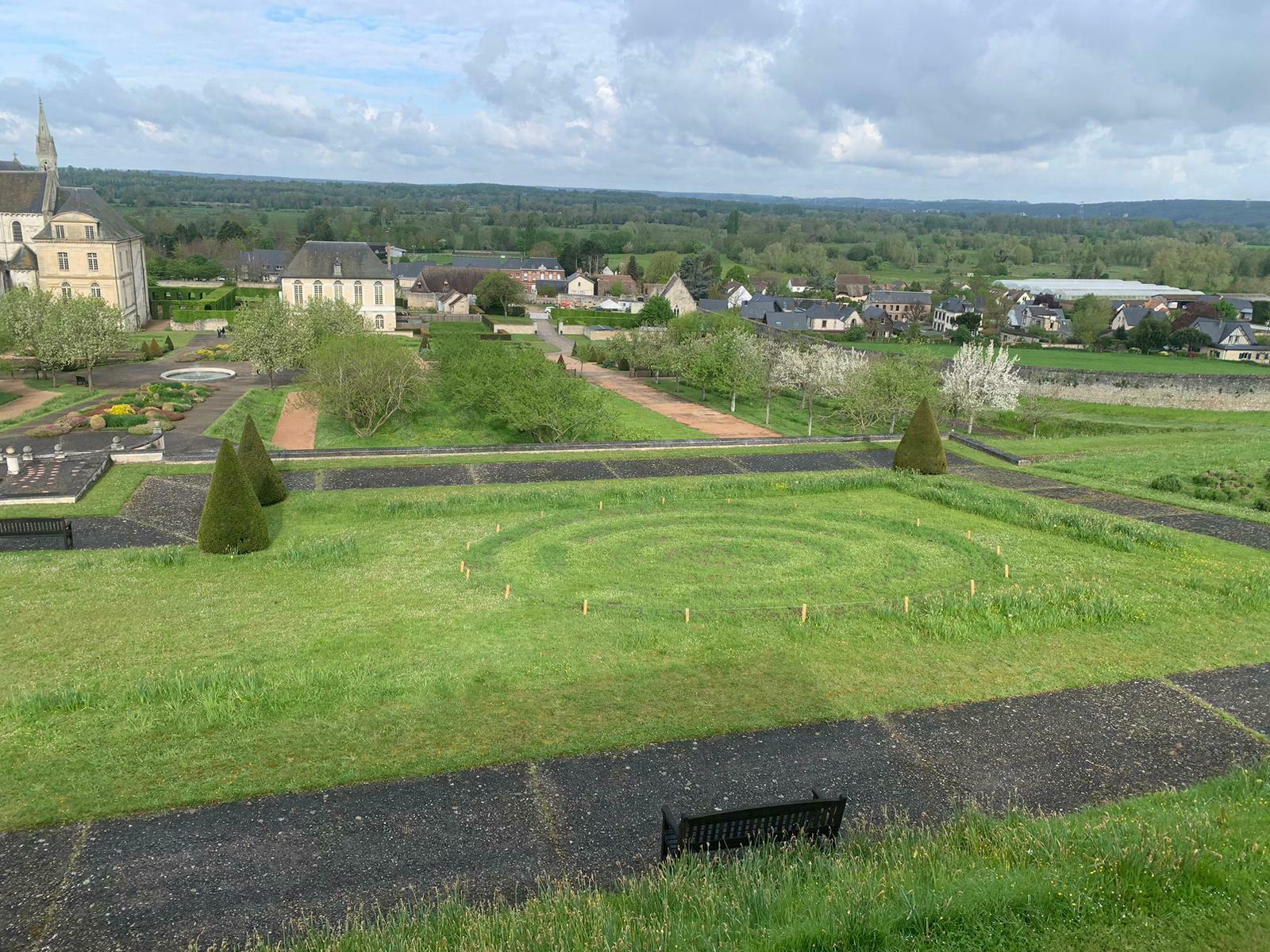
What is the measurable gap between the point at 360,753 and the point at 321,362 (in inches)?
1247

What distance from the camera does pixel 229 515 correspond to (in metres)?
20.9

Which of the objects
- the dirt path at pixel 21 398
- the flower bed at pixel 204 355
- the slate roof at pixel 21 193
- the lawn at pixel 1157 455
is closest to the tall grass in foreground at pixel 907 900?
the lawn at pixel 1157 455

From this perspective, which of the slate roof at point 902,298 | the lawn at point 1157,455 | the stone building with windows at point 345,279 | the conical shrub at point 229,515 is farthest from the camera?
the slate roof at point 902,298

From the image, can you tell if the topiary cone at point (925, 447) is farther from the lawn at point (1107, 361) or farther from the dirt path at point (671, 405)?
the lawn at point (1107, 361)

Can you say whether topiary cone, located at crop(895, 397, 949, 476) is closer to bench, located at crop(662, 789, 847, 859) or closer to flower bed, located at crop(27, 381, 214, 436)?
bench, located at crop(662, 789, 847, 859)

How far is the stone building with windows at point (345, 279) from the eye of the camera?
73.4 meters

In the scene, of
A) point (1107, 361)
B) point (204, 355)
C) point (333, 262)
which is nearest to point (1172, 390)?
point (1107, 361)

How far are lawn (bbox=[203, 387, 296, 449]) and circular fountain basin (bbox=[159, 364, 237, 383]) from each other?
164 inches

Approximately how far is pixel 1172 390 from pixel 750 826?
69.7 m

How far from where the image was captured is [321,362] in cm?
4056

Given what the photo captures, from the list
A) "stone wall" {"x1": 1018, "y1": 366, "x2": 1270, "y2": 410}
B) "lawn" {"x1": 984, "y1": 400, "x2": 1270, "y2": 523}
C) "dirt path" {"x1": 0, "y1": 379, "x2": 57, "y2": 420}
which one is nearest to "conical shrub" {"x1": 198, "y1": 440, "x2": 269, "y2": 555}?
"dirt path" {"x1": 0, "y1": 379, "x2": 57, "y2": 420}

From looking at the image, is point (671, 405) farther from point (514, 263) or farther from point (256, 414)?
point (514, 263)

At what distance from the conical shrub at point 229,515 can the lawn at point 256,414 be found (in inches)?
530

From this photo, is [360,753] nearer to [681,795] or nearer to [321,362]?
[681,795]
